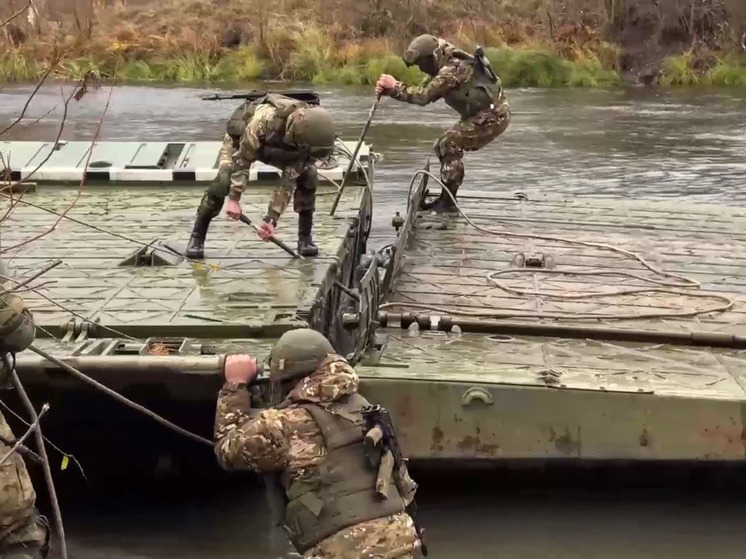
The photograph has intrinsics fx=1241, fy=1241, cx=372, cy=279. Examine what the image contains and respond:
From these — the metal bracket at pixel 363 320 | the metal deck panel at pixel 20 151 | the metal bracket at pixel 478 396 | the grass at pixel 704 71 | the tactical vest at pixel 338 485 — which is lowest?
the grass at pixel 704 71

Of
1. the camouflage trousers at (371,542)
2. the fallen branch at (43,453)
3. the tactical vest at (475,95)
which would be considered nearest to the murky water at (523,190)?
the camouflage trousers at (371,542)

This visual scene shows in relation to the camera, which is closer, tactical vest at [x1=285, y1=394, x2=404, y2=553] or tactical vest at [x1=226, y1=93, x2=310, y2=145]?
tactical vest at [x1=285, y1=394, x2=404, y2=553]

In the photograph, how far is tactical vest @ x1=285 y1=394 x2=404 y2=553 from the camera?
4.31 m

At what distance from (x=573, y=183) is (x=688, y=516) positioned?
1031 centimetres

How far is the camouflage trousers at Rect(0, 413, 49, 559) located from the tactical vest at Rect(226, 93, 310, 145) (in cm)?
303

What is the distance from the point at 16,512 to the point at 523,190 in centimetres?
1144

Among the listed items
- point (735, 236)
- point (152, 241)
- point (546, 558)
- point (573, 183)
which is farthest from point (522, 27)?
point (546, 558)

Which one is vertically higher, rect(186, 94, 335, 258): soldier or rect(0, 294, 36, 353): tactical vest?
rect(0, 294, 36, 353): tactical vest

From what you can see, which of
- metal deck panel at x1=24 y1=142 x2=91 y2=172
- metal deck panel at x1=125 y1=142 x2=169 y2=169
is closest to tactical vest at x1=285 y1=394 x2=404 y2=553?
metal deck panel at x1=24 y1=142 x2=91 y2=172

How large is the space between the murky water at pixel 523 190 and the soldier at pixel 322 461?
5.48ft

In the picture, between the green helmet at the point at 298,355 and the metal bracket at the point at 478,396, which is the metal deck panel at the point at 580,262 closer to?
the metal bracket at the point at 478,396

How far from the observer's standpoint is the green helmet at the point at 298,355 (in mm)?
4391

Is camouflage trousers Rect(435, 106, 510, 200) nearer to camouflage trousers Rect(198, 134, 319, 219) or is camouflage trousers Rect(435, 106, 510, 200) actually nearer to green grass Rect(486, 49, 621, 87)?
camouflage trousers Rect(198, 134, 319, 219)

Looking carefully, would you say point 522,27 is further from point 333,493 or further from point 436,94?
point 333,493
